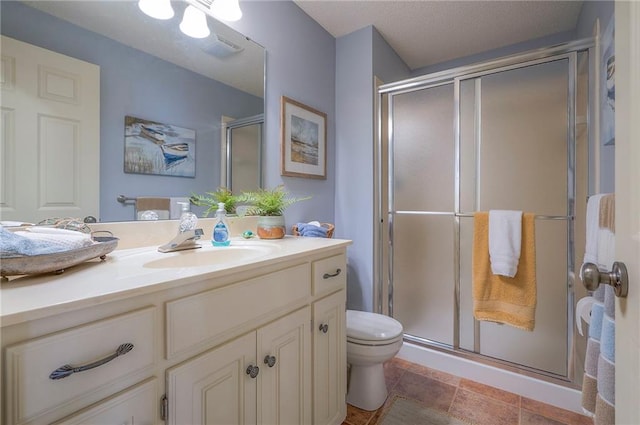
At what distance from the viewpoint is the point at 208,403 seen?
774 millimetres

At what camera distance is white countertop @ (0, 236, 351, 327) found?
1.65 feet

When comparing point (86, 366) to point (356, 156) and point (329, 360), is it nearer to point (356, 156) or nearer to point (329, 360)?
point (329, 360)

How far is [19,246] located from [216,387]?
57 centimetres

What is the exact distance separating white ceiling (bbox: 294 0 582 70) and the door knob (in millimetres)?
1898

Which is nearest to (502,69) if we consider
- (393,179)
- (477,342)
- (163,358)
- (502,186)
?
(502,186)

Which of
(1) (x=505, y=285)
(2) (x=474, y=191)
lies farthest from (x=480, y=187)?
(1) (x=505, y=285)

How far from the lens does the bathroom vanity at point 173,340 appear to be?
51 centimetres

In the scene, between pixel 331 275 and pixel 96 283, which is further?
pixel 331 275

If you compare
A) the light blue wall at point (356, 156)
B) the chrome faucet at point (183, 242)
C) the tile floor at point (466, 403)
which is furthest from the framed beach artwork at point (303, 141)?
the tile floor at point (466, 403)

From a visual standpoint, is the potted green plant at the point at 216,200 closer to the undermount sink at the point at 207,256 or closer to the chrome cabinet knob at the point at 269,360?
the undermount sink at the point at 207,256

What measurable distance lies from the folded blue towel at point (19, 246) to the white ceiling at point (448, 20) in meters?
1.88

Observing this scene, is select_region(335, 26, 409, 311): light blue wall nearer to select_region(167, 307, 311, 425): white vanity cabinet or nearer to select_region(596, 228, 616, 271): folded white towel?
select_region(167, 307, 311, 425): white vanity cabinet

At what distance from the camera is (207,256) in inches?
45.3

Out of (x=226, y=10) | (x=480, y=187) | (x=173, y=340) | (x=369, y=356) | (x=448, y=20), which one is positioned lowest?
(x=369, y=356)
